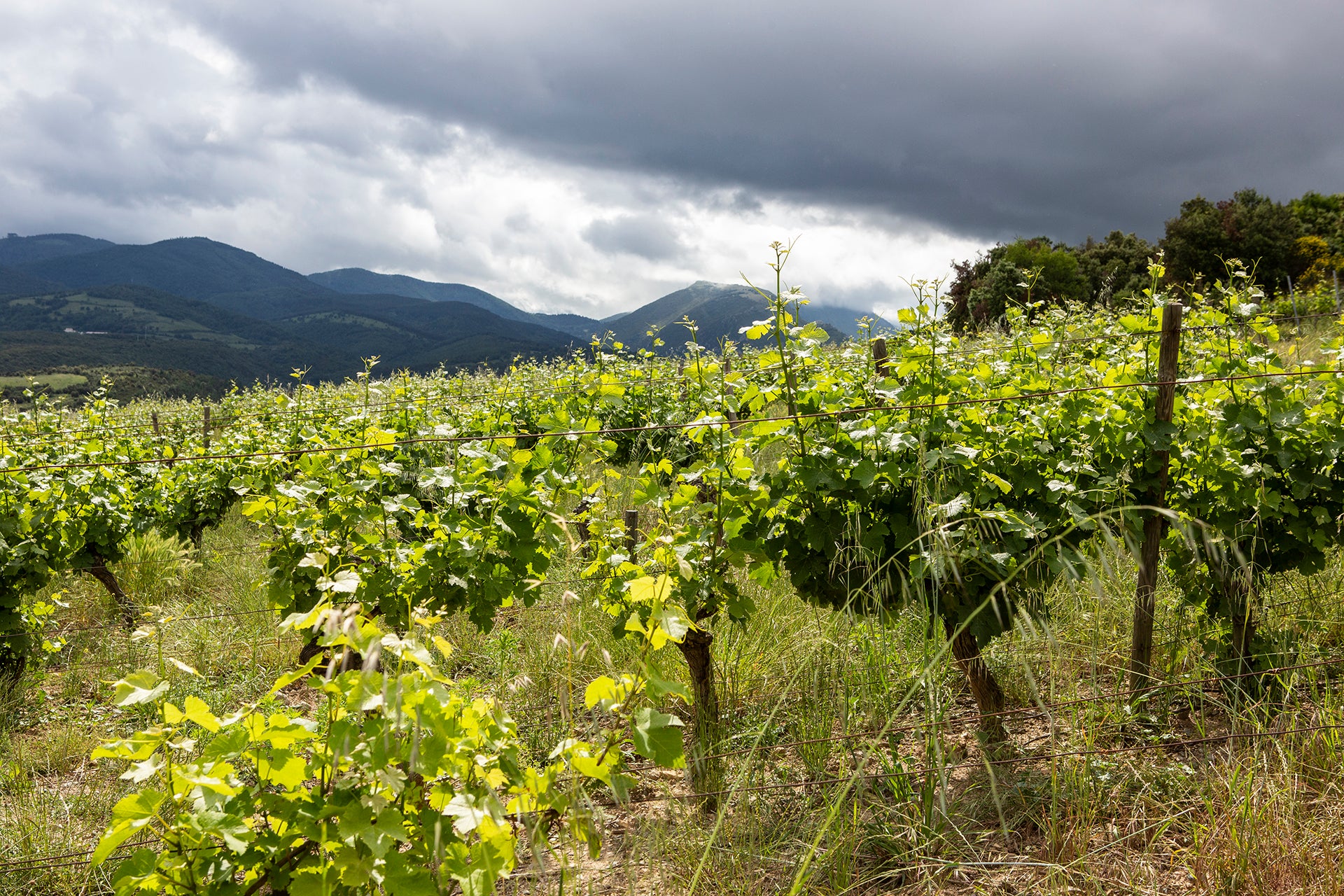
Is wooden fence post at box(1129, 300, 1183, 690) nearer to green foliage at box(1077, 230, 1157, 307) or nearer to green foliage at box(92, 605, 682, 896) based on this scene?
green foliage at box(92, 605, 682, 896)

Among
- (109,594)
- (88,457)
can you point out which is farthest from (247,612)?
(109,594)

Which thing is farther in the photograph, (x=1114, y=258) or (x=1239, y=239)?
(x=1114, y=258)

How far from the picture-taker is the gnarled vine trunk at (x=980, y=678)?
2871 millimetres

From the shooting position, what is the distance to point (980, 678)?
2930 millimetres

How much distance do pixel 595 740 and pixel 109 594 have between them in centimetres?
620

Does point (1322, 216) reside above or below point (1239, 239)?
above

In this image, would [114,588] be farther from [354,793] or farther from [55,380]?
[55,380]

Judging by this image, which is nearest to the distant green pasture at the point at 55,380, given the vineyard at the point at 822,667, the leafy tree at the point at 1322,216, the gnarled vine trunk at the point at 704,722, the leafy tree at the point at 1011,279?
the leafy tree at the point at 1011,279

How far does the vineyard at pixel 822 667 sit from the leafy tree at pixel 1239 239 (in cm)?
3152

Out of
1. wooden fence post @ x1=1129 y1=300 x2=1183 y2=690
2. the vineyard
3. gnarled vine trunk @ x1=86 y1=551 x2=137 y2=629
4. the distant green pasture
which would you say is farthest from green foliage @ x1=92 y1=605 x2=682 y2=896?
the distant green pasture

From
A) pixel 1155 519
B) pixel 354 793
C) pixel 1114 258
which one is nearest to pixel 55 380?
pixel 1114 258

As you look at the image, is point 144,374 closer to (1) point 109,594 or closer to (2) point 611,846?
(1) point 109,594

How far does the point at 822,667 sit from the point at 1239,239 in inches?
1372

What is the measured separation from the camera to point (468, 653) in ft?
14.5
